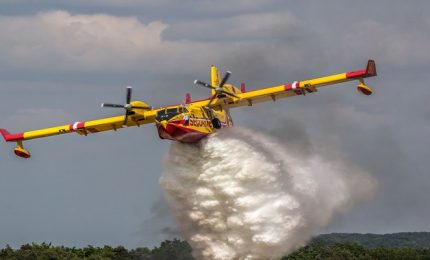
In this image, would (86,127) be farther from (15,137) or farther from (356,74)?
(356,74)

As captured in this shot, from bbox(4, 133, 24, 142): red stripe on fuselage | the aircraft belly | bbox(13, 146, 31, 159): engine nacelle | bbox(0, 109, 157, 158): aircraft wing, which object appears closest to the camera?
the aircraft belly

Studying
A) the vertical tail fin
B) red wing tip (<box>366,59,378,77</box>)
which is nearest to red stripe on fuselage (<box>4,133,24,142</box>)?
the vertical tail fin

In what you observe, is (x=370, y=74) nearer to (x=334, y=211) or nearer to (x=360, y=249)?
(x=334, y=211)

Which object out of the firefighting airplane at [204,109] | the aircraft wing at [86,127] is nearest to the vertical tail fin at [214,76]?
the firefighting airplane at [204,109]

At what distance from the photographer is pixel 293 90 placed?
57344 millimetres

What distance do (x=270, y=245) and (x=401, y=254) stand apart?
140 ft

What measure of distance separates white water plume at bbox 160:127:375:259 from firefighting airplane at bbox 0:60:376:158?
1438mm

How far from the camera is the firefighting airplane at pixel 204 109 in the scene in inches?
2125

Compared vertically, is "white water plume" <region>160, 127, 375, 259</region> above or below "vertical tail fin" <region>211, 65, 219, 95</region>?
below

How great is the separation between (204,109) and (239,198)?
562 centimetres

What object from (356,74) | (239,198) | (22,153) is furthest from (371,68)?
(22,153)

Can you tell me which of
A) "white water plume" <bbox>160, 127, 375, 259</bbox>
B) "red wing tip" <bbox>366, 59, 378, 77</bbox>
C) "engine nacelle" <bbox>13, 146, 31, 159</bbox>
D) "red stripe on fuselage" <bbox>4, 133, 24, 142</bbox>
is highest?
"red stripe on fuselage" <bbox>4, 133, 24, 142</bbox>

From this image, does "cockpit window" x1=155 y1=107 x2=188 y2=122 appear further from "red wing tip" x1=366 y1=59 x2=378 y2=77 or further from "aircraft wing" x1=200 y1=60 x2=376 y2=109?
"red wing tip" x1=366 y1=59 x2=378 y2=77

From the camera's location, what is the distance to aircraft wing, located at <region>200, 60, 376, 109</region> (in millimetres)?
55375
